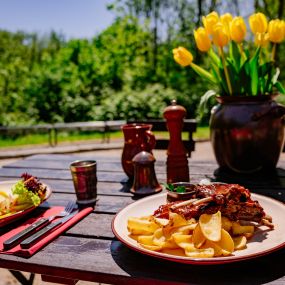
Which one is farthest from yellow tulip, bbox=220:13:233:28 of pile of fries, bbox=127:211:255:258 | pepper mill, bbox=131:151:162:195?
pile of fries, bbox=127:211:255:258

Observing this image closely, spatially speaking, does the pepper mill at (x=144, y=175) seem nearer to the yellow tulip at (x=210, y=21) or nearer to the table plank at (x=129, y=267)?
the table plank at (x=129, y=267)

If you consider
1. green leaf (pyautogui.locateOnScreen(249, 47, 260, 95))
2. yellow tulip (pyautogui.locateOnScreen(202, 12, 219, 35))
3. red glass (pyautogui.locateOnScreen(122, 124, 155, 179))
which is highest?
yellow tulip (pyautogui.locateOnScreen(202, 12, 219, 35))

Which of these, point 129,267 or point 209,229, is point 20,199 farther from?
point 209,229

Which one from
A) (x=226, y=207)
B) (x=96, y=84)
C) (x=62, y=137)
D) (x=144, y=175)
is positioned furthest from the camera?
(x=96, y=84)

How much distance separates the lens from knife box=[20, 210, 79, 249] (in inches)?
39.4

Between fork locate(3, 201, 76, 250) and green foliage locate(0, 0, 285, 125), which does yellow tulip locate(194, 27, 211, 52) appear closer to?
fork locate(3, 201, 76, 250)

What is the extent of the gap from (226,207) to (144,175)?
0.56m

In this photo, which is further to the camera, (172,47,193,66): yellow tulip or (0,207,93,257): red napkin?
(172,47,193,66): yellow tulip

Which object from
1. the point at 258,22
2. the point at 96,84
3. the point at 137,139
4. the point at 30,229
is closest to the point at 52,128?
the point at 96,84

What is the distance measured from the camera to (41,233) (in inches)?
42.4

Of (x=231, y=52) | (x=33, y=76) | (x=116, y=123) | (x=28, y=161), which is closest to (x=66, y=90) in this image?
(x=33, y=76)

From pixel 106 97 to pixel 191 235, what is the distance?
11307 millimetres

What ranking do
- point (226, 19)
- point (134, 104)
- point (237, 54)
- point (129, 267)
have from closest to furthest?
point (129, 267) < point (226, 19) < point (237, 54) < point (134, 104)

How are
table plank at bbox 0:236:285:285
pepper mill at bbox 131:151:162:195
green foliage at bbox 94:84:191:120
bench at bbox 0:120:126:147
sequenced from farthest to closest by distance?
green foliage at bbox 94:84:191:120 < bench at bbox 0:120:126:147 < pepper mill at bbox 131:151:162:195 < table plank at bbox 0:236:285:285
